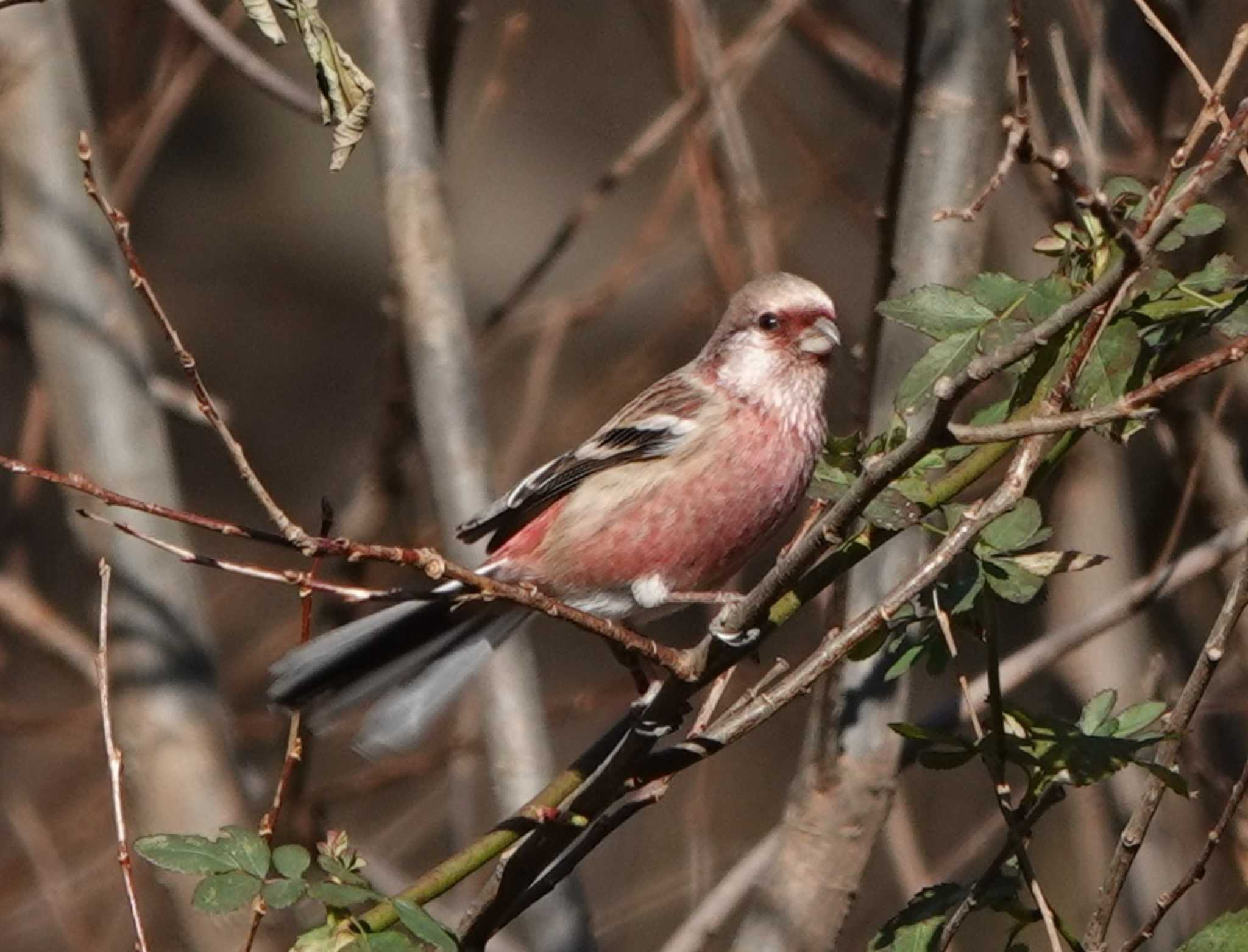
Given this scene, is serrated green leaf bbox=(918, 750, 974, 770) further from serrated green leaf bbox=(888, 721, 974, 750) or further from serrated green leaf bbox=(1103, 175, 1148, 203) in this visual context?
serrated green leaf bbox=(1103, 175, 1148, 203)

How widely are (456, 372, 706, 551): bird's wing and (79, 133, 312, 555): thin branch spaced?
1955 millimetres

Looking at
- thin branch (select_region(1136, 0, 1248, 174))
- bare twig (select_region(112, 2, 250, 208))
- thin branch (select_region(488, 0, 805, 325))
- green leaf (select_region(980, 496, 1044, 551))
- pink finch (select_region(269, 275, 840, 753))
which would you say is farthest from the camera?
bare twig (select_region(112, 2, 250, 208))

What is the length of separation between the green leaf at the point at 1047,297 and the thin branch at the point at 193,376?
3.13 ft

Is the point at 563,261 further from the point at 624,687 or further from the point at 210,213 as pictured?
the point at 624,687

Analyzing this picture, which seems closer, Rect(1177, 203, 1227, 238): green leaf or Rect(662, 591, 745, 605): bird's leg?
Rect(1177, 203, 1227, 238): green leaf

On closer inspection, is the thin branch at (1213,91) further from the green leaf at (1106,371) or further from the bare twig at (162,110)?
the bare twig at (162,110)

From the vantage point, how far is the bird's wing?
14.4ft

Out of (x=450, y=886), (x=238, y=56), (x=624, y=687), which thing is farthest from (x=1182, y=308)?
(x=624, y=687)

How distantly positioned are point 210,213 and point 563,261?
7.17 ft

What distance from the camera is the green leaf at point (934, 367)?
2436 mm

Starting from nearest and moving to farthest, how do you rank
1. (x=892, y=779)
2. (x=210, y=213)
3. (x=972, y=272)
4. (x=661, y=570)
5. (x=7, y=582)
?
1. (x=892, y=779)
2. (x=972, y=272)
3. (x=661, y=570)
4. (x=7, y=582)
5. (x=210, y=213)

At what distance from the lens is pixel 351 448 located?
1082 centimetres

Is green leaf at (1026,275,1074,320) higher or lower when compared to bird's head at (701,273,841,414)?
higher

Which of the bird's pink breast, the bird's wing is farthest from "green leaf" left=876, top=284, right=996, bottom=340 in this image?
the bird's wing
